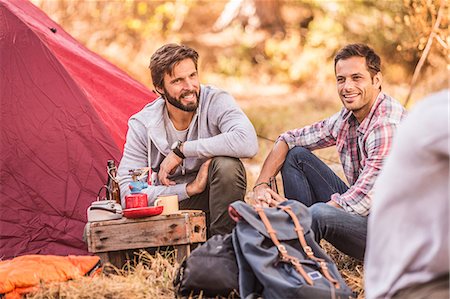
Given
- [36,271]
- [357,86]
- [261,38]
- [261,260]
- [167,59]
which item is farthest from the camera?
[261,38]

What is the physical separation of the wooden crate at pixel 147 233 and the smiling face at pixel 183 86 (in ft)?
2.02

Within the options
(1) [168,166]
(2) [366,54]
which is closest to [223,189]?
(1) [168,166]

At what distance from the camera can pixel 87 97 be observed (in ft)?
15.3

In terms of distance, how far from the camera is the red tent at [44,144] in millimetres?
4312

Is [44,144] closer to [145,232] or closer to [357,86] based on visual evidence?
[145,232]

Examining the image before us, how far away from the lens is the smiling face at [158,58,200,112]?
4.00m

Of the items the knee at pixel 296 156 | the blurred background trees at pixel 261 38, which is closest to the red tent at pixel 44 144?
the knee at pixel 296 156

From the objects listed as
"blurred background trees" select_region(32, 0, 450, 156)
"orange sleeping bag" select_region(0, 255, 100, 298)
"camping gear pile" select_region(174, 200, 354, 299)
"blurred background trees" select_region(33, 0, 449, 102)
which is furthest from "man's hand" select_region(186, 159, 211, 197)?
"blurred background trees" select_region(33, 0, 449, 102)

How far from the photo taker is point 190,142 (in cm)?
392

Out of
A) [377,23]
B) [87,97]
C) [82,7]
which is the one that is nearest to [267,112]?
[377,23]

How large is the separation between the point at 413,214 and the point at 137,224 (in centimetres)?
175

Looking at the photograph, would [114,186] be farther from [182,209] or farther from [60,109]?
[60,109]

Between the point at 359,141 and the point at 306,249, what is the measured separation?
83 centimetres

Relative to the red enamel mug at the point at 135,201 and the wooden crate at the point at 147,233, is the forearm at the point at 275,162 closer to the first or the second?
the wooden crate at the point at 147,233
